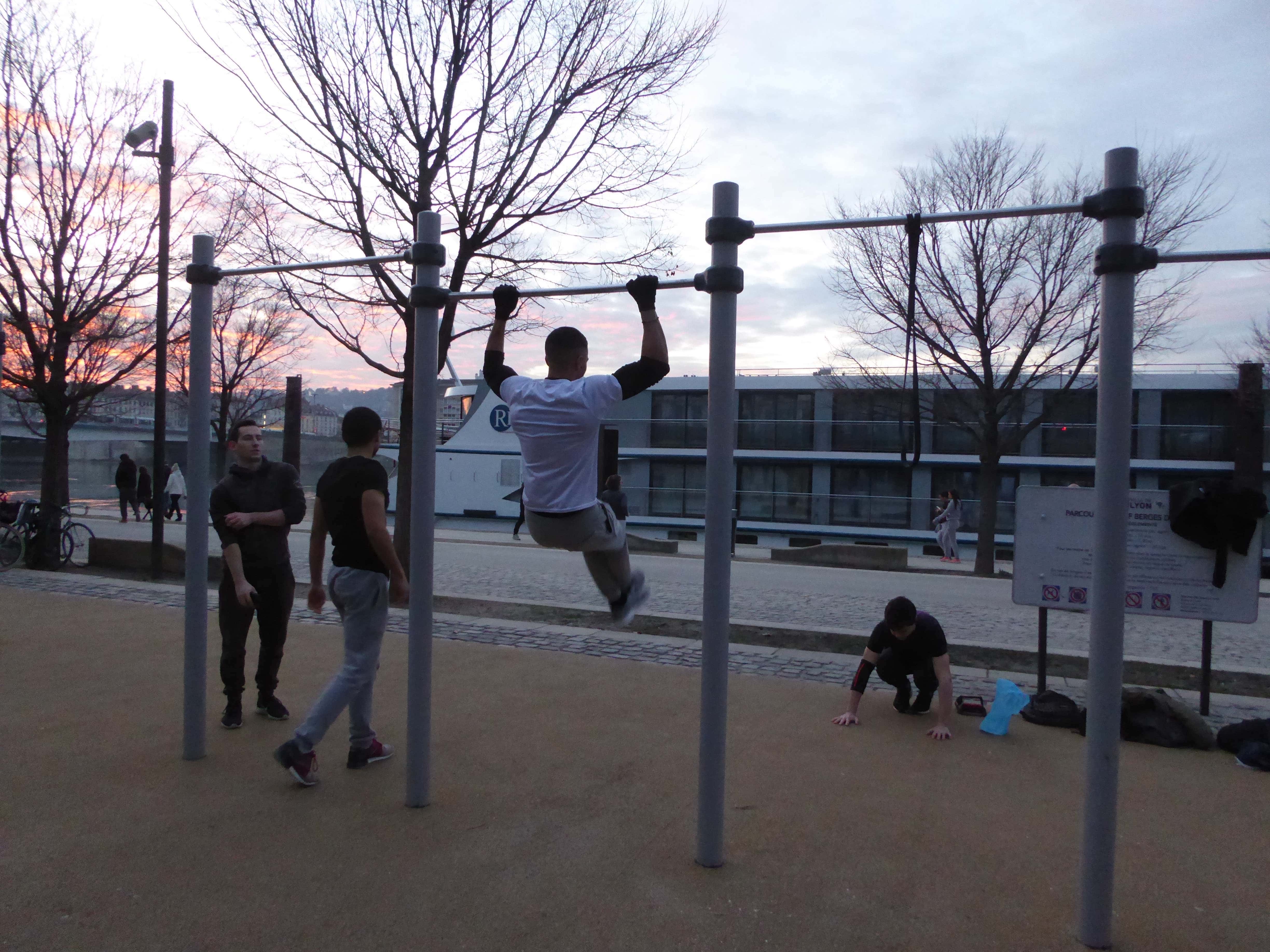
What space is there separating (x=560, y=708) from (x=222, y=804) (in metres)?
2.28

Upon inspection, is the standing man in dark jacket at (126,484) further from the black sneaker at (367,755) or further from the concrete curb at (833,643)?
the black sneaker at (367,755)

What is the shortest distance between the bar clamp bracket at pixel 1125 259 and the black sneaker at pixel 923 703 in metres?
3.48

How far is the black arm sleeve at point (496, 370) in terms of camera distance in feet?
13.0

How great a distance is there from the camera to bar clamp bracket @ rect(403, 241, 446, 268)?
4.47 meters

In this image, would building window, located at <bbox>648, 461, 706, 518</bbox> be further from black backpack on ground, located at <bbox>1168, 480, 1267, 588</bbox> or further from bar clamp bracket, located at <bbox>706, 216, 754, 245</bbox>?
bar clamp bracket, located at <bbox>706, 216, 754, 245</bbox>

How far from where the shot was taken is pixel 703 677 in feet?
12.6

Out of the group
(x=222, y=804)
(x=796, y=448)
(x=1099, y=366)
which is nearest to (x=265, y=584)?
(x=222, y=804)

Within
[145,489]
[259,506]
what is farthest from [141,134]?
[145,489]

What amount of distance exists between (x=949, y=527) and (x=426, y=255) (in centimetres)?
2146

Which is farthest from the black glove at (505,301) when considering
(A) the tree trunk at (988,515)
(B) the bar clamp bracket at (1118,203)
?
(A) the tree trunk at (988,515)

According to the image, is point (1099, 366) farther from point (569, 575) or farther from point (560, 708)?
point (569, 575)

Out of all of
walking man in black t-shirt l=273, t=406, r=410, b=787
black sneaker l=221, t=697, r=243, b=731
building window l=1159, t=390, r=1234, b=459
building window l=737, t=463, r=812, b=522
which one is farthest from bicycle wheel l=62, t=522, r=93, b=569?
building window l=1159, t=390, r=1234, b=459

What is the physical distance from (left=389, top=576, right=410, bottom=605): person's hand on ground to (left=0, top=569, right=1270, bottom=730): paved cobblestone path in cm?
254

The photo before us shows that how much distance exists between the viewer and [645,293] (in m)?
3.63
